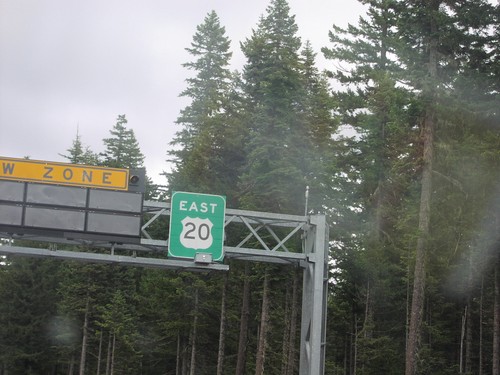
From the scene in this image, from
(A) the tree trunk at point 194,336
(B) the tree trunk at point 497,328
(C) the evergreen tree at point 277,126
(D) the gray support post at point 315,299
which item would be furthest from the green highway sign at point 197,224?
(A) the tree trunk at point 194,336

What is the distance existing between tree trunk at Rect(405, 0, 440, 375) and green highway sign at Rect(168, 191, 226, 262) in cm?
1174

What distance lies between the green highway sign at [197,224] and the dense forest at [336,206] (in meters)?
11.8

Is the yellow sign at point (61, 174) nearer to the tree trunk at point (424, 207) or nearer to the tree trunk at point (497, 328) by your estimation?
the tree trunk at point (424, 207)

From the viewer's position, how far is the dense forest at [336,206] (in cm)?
3073

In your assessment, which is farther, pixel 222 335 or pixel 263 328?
pixel 222 335

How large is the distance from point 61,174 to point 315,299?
6.87m

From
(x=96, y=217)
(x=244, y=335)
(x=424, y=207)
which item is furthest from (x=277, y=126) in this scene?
(x=96, y=217)

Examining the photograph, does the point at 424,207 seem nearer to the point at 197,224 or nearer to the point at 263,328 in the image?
the point at 263,328

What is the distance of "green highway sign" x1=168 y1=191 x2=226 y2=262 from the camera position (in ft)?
62.2

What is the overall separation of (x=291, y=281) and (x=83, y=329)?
841 inches

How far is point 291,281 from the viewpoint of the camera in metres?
41.0

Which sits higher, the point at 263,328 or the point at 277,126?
the point at 277,126

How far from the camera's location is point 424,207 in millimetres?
29906

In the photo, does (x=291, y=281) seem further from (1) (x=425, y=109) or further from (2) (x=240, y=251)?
(2) (x=240, y=251)
